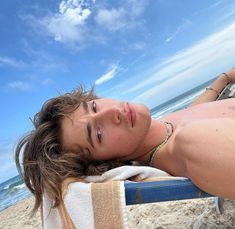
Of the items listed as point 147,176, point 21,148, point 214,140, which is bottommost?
point 147,176

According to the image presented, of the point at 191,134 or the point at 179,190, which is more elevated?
the point at 191,134

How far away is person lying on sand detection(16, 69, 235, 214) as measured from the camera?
6.42 ft

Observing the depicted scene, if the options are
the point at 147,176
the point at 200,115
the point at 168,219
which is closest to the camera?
the point at 147,176

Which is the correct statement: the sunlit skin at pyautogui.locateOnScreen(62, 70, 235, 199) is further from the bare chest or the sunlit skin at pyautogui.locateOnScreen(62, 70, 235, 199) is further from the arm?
the arm

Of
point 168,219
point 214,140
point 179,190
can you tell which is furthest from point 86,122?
point 168,219

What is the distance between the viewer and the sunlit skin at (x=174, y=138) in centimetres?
155

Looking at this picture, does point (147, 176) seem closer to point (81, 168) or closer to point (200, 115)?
point (81, 168)

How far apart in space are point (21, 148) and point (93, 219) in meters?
0.78

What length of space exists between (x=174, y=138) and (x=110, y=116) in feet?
1.46

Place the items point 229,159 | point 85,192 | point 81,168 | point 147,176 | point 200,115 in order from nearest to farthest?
point 229,159
point 85,192
point 147,176
point 81,168
point 200,115

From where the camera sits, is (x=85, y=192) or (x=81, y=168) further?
(x=81, y=168)

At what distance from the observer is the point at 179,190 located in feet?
5.70

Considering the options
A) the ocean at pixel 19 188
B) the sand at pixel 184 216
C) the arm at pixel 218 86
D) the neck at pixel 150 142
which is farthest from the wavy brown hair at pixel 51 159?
the ocean at pixel 19 188

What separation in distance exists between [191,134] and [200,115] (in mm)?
887
